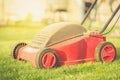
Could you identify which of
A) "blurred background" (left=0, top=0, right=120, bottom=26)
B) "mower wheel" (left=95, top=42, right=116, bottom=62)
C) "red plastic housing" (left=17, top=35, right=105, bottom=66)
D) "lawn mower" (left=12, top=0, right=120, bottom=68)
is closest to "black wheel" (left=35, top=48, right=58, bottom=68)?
"lawn mower" (left=12, top=0, right=120, bottom=68)

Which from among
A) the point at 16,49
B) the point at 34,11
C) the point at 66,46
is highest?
the point at 66,46

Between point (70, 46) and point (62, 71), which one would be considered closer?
point (62, 71)

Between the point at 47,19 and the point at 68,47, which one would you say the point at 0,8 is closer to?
Result: the point at 47,19

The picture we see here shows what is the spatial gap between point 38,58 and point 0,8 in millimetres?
7591

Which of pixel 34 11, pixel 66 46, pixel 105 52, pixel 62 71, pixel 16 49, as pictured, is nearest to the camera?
pixel 62 71

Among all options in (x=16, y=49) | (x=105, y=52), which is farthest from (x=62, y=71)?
(x=16, y=49)

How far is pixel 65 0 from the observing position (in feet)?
38.2

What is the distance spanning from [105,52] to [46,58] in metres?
0.87

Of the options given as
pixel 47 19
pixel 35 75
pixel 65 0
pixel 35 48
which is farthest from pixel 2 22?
pixel 35 75

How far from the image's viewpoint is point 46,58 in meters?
4.52

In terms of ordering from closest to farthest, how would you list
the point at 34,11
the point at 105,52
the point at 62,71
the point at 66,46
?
1. the point at 62,71
2. the point at 66,46
3. the point at 105,52
4. the point at 34,11

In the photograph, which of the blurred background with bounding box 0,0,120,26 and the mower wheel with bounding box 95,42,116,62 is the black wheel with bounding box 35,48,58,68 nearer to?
the mower wheel with bounding box 95,42,116,62

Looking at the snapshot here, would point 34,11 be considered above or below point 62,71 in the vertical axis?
below

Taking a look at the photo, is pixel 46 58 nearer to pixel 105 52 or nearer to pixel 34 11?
pixel 105 52
